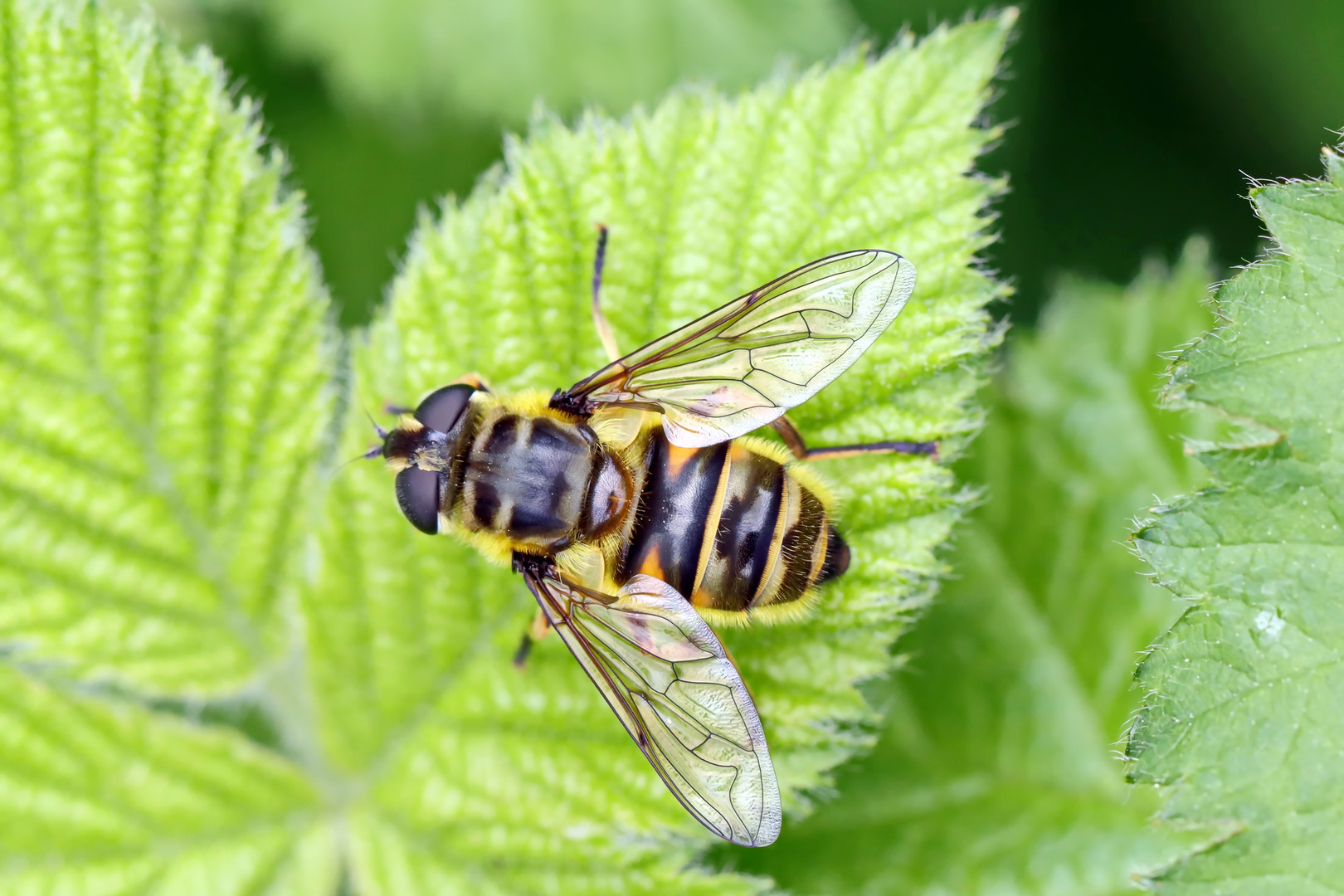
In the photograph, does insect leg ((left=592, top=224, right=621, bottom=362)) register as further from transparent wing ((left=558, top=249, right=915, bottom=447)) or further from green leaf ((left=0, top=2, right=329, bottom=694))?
green leaf ((left=0, top=2, right=329, bottom=694))

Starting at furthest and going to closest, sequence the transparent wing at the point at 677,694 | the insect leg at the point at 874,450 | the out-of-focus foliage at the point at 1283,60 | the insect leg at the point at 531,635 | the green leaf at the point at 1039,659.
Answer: the out-of-focus foliage at the point at 1283,60 → the green leaf at the point at 1039,659 → the insect leg at the point at 531,635 → the insect leg at the point at 874,450 → the transparent wing at the point at 677,694

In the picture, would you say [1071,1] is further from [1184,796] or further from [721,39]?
[1184,796]

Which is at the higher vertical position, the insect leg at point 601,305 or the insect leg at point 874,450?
the insect leg at point 601,305

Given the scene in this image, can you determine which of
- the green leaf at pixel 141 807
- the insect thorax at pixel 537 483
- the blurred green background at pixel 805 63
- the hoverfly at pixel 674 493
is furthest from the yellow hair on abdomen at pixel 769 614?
the blurred green background at pixel 805 63

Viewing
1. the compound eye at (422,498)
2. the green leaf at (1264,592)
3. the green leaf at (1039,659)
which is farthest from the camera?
the green leaf at (1039,659)

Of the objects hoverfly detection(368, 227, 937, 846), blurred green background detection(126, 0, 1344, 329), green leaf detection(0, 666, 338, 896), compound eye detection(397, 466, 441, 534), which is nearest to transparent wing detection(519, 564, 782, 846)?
hoverfly detection(368, 227, 937, 846)

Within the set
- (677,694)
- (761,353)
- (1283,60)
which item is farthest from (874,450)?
(1283,60)

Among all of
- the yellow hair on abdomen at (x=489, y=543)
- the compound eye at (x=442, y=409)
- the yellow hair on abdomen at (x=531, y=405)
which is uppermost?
the compound eye at (x=442, y=409)

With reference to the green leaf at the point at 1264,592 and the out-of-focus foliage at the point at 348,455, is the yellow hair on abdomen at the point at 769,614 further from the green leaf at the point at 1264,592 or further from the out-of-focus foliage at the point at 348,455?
the green leaf at the point at 1264,592
